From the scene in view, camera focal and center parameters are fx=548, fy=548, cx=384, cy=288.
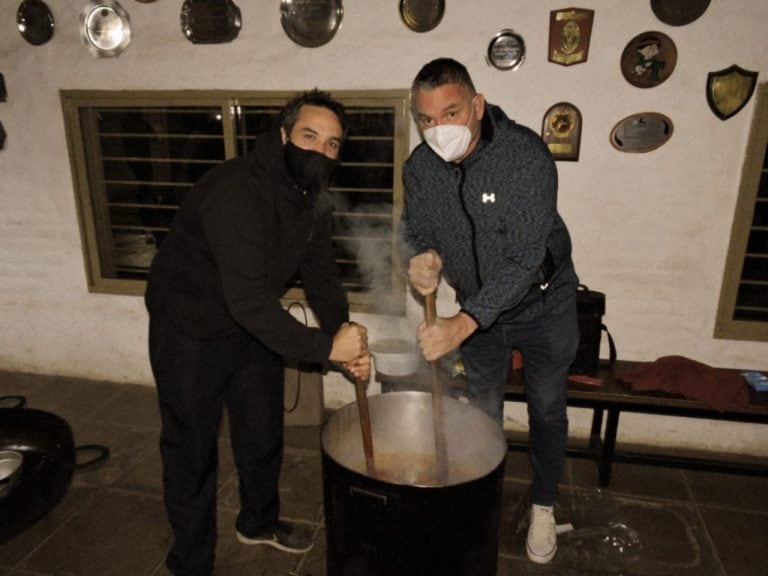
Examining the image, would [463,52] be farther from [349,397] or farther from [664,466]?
[664,466]

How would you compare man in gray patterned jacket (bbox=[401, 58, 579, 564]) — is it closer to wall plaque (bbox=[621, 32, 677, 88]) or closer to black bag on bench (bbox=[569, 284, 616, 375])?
black bag on bench (bbox=[569, 284, 616, 375])

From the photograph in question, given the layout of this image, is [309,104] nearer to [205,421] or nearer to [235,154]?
[205,421]

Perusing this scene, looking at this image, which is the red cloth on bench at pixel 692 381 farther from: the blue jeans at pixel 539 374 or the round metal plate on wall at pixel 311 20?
the round metal plate on wall at pixel 311 20

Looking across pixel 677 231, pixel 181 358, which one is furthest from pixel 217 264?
pixel 677 231

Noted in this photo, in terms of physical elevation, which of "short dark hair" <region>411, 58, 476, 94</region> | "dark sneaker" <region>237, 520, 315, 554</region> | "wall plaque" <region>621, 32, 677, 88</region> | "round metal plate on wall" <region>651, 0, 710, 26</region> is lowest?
"dark sneaker" <region>237, 520, 315, 554</region>

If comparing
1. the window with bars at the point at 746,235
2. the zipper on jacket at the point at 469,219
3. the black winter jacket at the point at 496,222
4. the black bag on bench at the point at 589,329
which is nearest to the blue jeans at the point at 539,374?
the black winter jacket at the point at 496,222

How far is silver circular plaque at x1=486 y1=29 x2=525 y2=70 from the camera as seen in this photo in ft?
11.6

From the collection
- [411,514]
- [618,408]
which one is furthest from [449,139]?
[618,408]

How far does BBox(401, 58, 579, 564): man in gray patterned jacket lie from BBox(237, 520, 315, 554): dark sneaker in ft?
4.05

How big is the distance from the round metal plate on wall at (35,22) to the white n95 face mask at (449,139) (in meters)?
3.57

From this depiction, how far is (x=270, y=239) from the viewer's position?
234 centimetres

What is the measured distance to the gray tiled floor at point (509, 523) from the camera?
2979 millimetres

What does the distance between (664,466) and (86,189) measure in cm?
489

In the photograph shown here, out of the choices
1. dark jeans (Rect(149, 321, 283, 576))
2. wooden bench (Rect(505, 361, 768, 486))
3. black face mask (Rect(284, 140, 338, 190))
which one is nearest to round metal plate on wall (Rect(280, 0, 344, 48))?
black face mask (Rect(284, 140, 338, 190))
